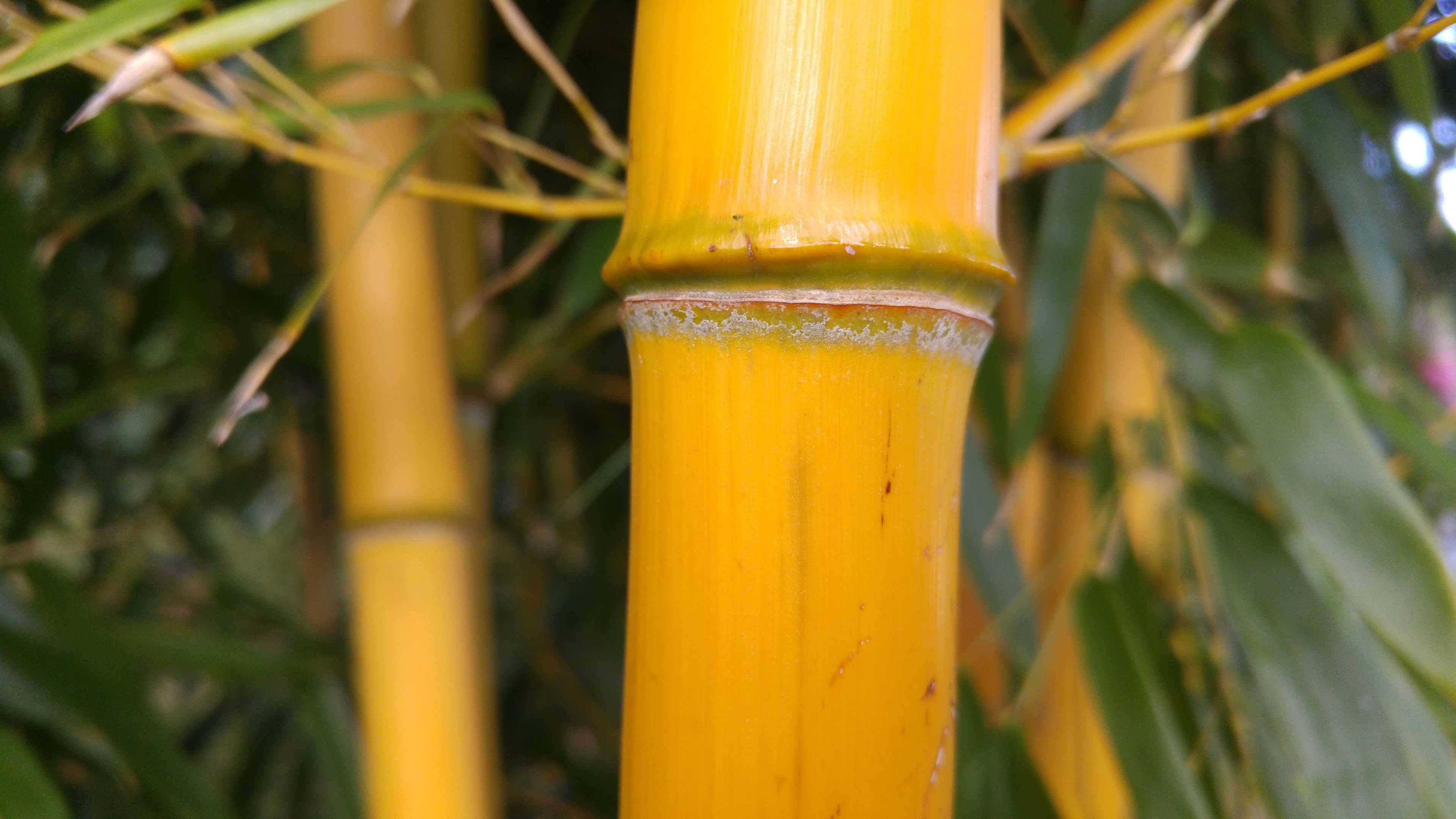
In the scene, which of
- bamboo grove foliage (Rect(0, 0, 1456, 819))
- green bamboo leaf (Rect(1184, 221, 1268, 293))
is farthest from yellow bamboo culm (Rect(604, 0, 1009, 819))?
green bamboo leaf (Rect(1184, 221, 1268, 293))

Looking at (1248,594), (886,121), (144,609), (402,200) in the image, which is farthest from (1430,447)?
(144,609)

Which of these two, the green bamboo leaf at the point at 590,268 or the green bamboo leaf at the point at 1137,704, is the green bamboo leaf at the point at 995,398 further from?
the green bamboo leaf at the point at 590,268

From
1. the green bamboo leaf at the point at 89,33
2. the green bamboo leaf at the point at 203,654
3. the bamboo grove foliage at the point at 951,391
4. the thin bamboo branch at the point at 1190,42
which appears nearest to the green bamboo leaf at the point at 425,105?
the bamboo grove foliage at the point at 951,391

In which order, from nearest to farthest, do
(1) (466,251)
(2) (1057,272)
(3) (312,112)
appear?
(3) (312,112)
(2) (1057,272)
(1) (466,251)

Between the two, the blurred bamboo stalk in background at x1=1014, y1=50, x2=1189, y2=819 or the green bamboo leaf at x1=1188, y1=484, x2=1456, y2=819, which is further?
the blurred bamboo stalk in background at x1=1014, y1=50, x2=1189, y2=819

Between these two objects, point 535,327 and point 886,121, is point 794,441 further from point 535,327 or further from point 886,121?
point 535,327

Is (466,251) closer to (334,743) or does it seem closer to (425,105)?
(425,105)

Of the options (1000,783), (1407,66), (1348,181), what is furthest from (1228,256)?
(1000,783)

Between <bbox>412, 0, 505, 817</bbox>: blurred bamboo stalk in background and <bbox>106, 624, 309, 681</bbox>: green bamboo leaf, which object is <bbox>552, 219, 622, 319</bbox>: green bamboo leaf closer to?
<bbox>412, 0, 505, 817</bbox>: blurred bamboo stalk in background
